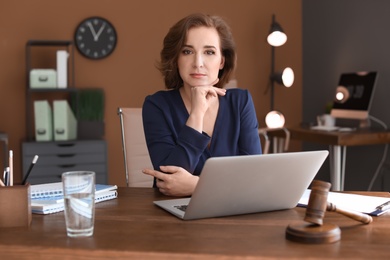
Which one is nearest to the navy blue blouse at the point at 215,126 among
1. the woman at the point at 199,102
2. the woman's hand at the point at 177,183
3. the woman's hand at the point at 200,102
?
the woman at the point at 199,102

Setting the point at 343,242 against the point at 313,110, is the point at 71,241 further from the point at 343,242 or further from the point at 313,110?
the point at 313,110

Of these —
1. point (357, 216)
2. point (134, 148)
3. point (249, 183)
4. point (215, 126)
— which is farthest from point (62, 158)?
point (357, 216)

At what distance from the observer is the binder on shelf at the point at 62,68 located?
438 centimetres

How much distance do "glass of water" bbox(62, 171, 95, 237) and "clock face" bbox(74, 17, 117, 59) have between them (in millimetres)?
3573

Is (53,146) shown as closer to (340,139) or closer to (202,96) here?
(340,139)

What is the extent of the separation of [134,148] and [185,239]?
1.16 m

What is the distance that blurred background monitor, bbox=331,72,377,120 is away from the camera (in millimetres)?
4242

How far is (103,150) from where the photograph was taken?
4418mm

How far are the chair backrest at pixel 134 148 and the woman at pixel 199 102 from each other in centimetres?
19

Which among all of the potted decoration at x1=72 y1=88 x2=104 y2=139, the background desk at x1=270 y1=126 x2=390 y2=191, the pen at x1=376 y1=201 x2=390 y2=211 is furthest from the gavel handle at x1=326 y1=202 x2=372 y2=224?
the potted decoration at x1=72 y1=88 x2=104 y2=139

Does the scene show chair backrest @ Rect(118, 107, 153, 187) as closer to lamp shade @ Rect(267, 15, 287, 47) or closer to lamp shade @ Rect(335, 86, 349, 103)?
lamp shade @ Rect(335, 86, 349, 103)

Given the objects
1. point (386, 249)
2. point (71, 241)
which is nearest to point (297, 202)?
point (386, 249)

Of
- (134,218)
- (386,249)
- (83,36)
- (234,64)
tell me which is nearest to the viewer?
(386,249)

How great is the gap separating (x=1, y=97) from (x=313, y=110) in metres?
2.56
